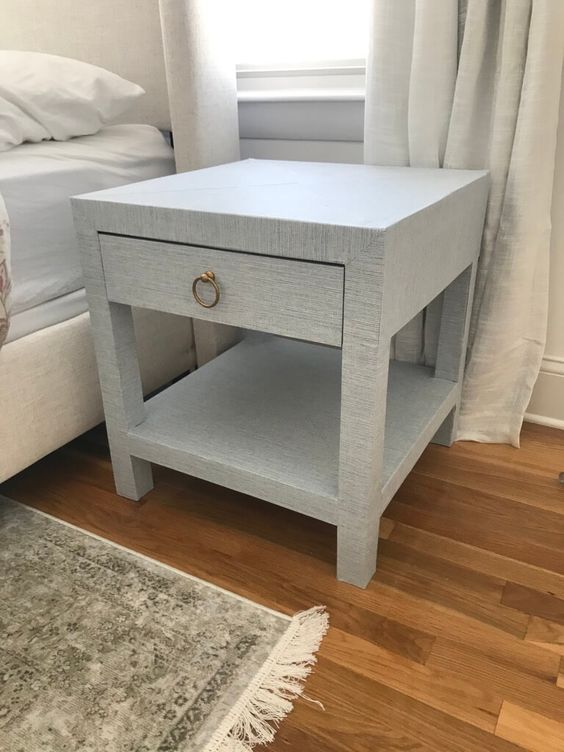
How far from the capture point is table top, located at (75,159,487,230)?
2.48ft

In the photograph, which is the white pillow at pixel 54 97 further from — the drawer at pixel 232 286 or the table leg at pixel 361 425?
the table leg at pixel 361 425

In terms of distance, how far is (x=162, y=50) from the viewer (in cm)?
133

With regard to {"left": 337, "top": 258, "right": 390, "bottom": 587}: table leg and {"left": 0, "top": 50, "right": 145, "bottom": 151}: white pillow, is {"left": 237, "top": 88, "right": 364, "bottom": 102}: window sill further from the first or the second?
{"left": 337, "top": 258, "right": 390, "bottom": 587}: table leg

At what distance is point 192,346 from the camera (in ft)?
4.61

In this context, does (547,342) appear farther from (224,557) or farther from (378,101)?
(224,557)

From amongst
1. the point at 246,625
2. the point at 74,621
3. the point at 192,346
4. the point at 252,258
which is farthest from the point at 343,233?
the point at 192,346

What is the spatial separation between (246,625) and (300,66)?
1.13m

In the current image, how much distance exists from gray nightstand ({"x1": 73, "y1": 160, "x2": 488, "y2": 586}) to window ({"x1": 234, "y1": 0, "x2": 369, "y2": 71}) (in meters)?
0.34

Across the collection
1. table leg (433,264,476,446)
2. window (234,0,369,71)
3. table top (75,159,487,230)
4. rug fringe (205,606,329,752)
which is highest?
window (234,0,369,71)

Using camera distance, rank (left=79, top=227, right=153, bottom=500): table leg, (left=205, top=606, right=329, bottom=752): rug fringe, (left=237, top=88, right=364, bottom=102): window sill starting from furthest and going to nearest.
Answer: (left=237, top=88, right=364, bottom=102): window sill < (left=79, top=227, right=153, bottom=500): table leg < (left=205, top=606, right=329, bottom=752): rug fringe

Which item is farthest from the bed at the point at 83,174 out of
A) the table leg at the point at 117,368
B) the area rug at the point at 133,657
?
the area rug at the point at 133,657

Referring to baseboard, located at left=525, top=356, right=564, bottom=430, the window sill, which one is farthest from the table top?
baseboard, located at left=525, top=356, right=564, bottom=430

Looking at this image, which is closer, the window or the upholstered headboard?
the upholstered headboard

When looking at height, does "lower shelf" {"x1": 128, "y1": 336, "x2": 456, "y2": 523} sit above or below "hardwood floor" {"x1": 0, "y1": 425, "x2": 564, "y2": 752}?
above
